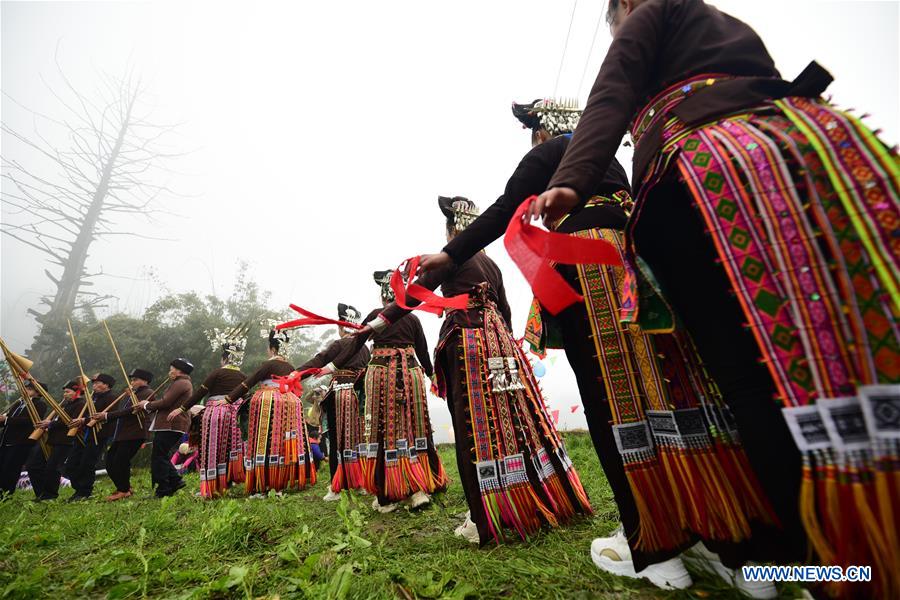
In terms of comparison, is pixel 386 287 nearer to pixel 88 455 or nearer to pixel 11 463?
pixel 88 455

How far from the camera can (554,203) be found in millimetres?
1173

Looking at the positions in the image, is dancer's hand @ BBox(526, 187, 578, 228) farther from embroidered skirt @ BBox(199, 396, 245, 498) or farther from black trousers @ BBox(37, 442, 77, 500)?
black trousers @ BBox(37, 442, 77, 500)

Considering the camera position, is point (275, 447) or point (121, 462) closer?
point (275, 447)

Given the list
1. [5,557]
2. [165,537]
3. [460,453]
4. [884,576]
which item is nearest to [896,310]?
[884,576]

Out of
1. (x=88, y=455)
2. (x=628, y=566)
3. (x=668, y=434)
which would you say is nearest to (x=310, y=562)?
(x=628, y=566)

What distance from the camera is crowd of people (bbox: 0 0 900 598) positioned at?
0.76 meters

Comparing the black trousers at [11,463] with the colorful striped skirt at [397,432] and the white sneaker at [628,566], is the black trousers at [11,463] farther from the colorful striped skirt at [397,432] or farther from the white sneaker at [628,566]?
the white sneaker at [628,566]

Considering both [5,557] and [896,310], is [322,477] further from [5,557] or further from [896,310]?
[896,310]

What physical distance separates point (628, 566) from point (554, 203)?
4.85 ft

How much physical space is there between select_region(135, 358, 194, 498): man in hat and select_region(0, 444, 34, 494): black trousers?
2.75 meters

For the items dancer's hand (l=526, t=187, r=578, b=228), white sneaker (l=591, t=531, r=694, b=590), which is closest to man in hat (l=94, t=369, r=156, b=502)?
white sneaker (l=591, t=531, r=694, b=590)

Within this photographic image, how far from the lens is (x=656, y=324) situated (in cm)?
126

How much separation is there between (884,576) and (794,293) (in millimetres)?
554

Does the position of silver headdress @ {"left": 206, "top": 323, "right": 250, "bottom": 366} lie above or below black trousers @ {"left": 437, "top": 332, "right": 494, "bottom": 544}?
above
